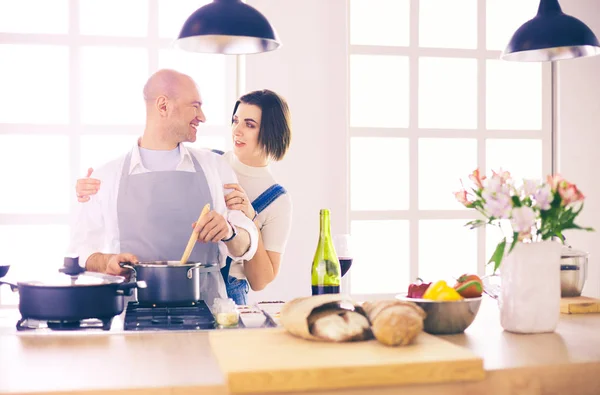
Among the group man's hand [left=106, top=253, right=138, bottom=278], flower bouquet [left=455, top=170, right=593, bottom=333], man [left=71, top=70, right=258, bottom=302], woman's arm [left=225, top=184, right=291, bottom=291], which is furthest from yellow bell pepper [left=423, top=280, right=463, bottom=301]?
woman's arm [left=225, top=184, right=291, bottom=291]

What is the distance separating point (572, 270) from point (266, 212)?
1.20 metres

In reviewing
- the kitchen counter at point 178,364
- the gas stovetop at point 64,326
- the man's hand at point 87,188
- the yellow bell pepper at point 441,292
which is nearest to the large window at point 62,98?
the man's hand at point 87,188

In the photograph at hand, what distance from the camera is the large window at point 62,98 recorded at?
12.5 feet

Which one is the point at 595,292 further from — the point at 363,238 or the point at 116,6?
the point at 116,6

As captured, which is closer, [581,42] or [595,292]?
[581,42]

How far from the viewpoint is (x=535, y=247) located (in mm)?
1786

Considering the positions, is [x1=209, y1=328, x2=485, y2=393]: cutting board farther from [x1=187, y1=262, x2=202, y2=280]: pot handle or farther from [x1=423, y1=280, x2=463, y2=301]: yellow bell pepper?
[x1=187, y1=262, x2=202, y2=280]: pot handle

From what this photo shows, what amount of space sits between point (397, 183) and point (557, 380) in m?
2.82

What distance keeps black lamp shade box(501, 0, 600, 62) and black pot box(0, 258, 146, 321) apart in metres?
1.72

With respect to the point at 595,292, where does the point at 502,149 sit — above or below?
above

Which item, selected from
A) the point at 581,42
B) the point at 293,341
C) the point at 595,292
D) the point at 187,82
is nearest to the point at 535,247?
the point at 293,341

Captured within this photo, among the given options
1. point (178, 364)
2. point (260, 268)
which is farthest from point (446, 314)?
point (260, 268)

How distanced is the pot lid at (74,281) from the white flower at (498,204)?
90cm

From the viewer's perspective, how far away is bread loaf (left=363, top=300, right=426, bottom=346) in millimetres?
1496
